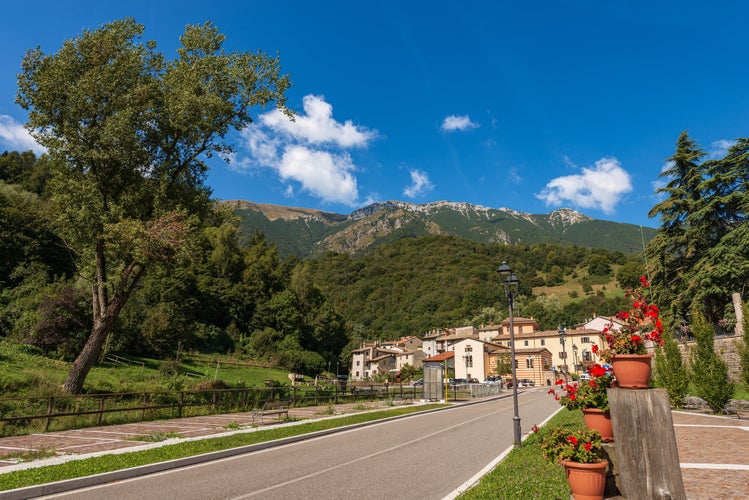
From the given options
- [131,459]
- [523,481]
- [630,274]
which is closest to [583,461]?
[523,481]

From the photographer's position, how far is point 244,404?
74.2ft

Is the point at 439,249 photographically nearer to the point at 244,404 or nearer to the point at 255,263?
the point at 255,263

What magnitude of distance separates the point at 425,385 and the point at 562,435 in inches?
1123

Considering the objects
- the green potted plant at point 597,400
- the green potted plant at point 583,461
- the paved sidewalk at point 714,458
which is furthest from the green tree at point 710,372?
the green potted plant at point 583,461

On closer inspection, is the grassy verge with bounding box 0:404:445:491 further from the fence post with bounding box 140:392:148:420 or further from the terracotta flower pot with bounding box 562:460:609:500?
the terracotta flower pot with bounding box 562:460:609:500

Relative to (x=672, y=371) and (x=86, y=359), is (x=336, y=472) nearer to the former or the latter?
(x=86, y=359)

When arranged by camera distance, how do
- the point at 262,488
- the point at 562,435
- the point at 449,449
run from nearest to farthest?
the point at 562,435 → the point at 262,488 → the point at 449,449

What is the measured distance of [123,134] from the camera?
1856 centimetres

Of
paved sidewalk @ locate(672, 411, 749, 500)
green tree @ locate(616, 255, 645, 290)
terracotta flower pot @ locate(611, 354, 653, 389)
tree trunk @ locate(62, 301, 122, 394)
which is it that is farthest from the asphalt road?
green tree @ locate(616, 255, 645, 290)

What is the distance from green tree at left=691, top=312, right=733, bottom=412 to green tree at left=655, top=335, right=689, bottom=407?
209 centimetres

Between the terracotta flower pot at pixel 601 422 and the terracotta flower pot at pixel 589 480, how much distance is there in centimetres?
111

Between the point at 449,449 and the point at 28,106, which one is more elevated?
the point at 28,106

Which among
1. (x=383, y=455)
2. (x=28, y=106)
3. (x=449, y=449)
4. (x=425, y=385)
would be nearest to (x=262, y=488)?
(x=383, y=455)

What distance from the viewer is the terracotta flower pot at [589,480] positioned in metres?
5.14
